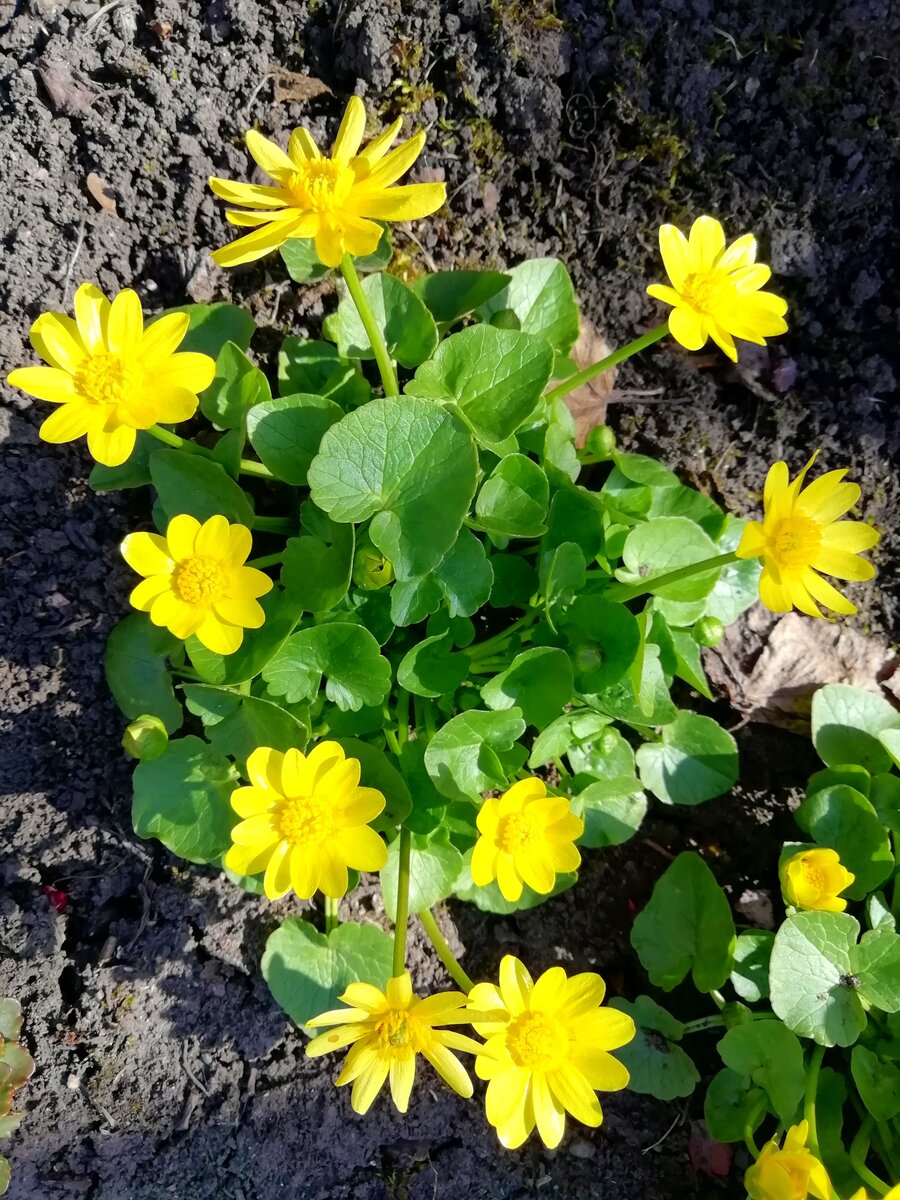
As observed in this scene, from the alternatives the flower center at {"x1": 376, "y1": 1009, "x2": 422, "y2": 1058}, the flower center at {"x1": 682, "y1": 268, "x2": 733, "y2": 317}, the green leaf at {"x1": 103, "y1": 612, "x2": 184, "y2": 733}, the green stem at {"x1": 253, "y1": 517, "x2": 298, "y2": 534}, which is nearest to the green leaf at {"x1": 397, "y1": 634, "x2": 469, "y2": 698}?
the green stem at {"x1": 253, "y1": 517, "x2": 298, "y2": 534}

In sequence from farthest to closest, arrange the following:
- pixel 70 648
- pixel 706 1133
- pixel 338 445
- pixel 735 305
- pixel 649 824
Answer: pixel 649 824 → pixel 706 1133 → pixel 70 648 → pixel 735 305 → pixel 338 445

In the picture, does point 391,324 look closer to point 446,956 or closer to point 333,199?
point 333,199

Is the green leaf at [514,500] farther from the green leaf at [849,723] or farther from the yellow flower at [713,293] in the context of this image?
the green leaf at [849,723]

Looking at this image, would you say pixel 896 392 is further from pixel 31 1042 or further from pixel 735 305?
pixel 31 1042

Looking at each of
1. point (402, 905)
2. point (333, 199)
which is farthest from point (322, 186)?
point (402, 905)

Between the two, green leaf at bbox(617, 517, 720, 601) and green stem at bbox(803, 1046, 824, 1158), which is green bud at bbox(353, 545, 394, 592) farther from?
green stem at bbox(803, 1046, 824, 1158)

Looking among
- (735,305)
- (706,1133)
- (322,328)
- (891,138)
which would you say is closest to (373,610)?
(322,328)
